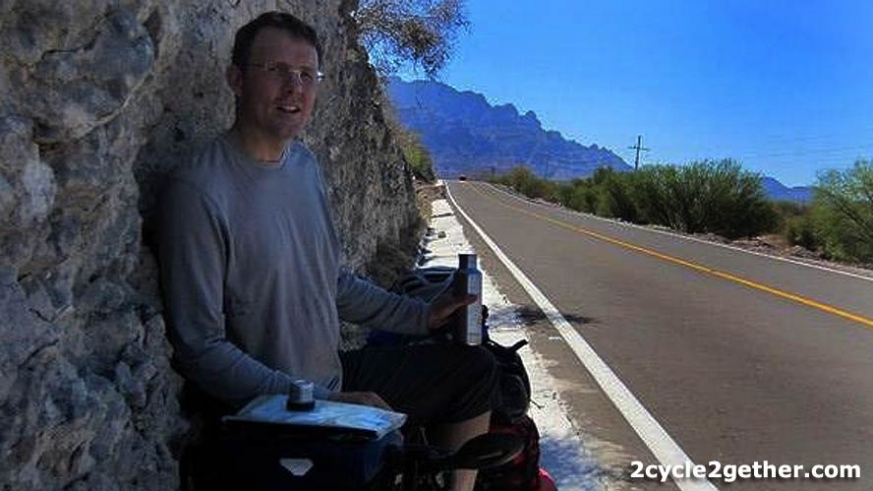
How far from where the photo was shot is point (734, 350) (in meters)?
9.16

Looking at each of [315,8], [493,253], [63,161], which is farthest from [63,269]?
[493,253]

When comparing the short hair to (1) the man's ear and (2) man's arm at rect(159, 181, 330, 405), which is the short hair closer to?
(1) the man's ear

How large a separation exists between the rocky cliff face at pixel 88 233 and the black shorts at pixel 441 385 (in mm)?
782

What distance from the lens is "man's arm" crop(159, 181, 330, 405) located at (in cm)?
284

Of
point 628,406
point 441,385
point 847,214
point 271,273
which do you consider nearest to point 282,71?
point 271,273

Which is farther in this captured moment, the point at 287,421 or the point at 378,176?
the point at 378,176

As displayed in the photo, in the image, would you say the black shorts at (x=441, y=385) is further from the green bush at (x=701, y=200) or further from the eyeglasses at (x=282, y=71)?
the green bush at (x=701, y=200)

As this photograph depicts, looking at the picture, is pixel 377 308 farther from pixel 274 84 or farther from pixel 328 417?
pixel 328 417

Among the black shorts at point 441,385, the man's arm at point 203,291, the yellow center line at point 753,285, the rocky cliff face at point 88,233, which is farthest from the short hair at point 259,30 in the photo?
the yellow center line at point 753,285

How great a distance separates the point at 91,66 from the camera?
2.44 m

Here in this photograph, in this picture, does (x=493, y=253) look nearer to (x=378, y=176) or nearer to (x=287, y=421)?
(x=378, y=176)

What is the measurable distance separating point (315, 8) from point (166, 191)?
3.80 meters

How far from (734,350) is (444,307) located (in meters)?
6.13

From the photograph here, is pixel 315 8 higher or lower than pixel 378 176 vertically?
higher
